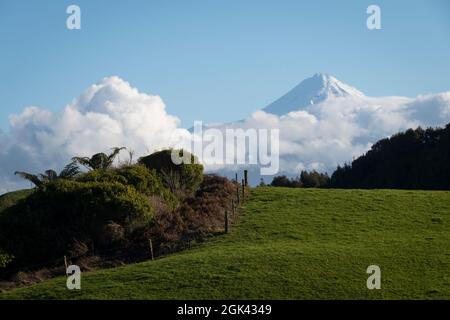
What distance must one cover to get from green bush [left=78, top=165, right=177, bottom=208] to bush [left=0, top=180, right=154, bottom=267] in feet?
4.73

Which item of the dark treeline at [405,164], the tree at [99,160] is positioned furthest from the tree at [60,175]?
the dark treeline at [405,164]

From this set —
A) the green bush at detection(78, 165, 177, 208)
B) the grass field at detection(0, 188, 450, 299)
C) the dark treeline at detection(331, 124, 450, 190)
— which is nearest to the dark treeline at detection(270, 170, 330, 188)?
the dark treeline at detection(331, 124, 450, 190)

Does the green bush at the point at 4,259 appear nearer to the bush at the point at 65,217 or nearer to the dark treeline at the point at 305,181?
the bush at the point at 65,217

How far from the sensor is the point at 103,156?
42.2 meters

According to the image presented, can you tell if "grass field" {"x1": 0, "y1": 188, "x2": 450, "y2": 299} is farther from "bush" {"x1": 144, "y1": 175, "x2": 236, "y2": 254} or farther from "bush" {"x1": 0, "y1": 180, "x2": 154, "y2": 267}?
"bush" {"x1": 0, "y1": 180, "x2": 154, "y2": 267}

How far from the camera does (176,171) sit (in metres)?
40.7

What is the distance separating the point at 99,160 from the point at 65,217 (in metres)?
8.14

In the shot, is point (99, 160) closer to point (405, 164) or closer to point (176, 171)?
point (176, 171)

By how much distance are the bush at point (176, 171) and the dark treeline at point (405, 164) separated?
125ft

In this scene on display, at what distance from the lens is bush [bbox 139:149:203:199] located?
40.2 metres

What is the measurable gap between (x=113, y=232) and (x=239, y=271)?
10126 millimetres

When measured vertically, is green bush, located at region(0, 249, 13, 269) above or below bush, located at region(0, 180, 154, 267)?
below

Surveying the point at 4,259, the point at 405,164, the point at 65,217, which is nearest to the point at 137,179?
the point at 65,217
